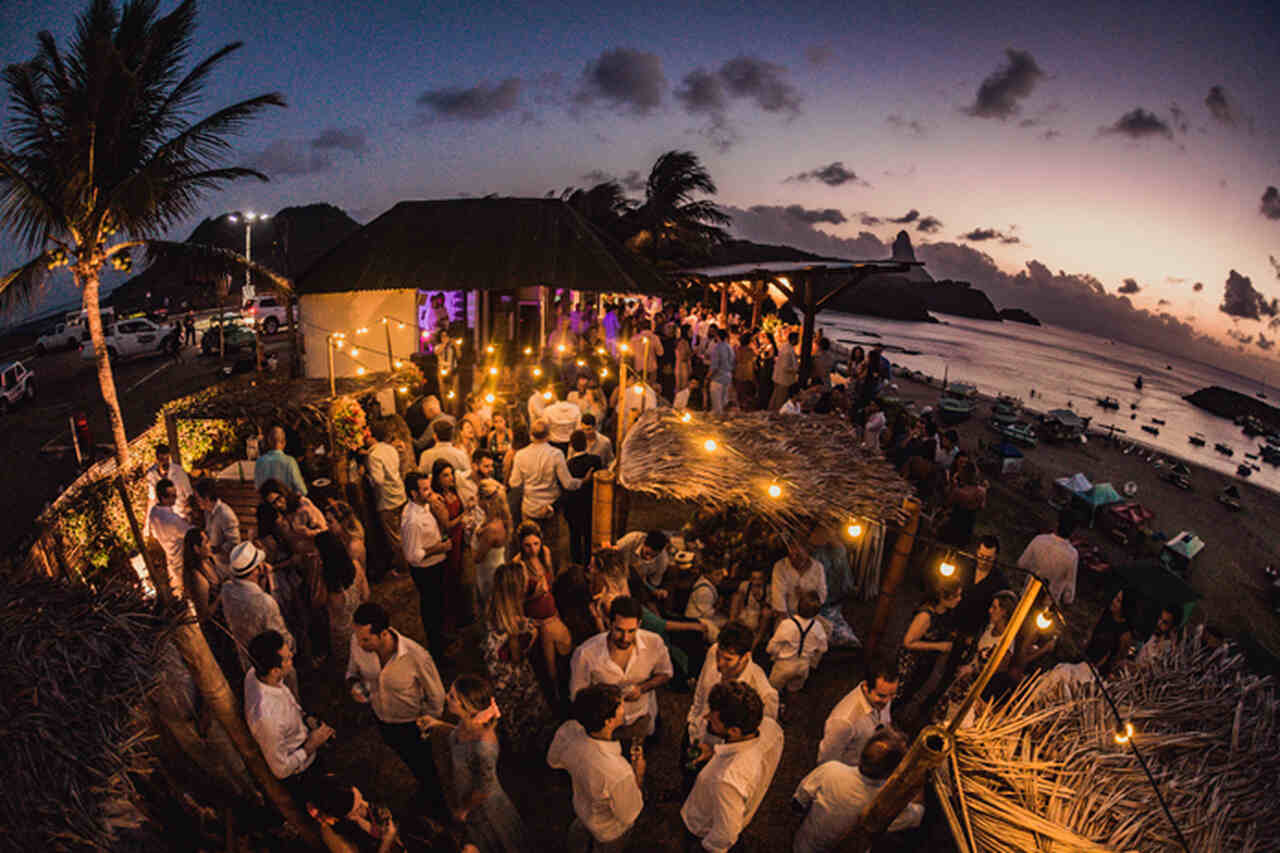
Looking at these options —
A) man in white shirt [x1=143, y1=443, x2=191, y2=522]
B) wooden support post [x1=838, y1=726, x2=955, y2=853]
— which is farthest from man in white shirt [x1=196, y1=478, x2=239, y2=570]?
wooden support post [x1=838, y1=726, x2=955, y2=853]

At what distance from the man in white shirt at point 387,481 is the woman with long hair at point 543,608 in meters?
2.58

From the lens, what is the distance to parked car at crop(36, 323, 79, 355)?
25.0 m

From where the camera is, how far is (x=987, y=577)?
208 inches

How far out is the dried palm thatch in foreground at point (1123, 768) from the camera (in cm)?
A: 217

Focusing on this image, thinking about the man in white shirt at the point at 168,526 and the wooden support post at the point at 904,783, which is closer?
the wooden support post at the point at 904,783

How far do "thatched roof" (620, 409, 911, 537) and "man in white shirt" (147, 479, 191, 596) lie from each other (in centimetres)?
416

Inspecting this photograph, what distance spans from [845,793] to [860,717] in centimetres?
61

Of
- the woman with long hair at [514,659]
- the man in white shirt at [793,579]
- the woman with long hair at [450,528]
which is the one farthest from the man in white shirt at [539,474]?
the man in white shirt at [793,579]

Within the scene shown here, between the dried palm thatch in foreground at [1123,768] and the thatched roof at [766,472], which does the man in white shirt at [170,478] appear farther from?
the dried palm thatch in foreground at [1123,768]

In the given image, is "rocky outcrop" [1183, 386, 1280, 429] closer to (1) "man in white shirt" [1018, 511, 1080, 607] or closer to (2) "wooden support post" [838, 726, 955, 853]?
(1) "man in white shirt" [1018, 511, 1080, 607]

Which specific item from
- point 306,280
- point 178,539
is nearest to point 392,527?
point 178,539

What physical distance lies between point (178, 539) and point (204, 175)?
683cm

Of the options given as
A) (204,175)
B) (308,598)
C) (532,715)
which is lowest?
(532,715)

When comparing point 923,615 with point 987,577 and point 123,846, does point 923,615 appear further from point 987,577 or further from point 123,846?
point 123,846
